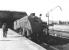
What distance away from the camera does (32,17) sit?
19.2 m

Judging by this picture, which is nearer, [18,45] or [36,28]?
[18,45]

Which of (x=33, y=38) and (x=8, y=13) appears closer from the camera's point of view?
(x=33, y=38)

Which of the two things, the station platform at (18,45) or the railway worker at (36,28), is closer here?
the station platform at (18,45)

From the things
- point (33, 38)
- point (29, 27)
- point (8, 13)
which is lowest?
point (33, 38)

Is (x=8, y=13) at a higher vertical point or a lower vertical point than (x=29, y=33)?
higher

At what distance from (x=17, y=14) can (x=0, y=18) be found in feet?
21.0

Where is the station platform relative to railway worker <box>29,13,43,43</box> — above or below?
below

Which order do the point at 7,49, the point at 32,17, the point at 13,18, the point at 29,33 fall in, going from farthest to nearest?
the point at 13,18, the point at 32,17, the point at 29,33, the point at 7,49

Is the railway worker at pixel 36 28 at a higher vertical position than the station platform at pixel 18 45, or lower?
higher

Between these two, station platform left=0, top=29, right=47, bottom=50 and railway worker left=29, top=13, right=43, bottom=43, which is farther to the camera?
railway worker left=29, top=13, right=43, bottom=43

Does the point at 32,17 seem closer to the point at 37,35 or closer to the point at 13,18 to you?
the point at 37,35

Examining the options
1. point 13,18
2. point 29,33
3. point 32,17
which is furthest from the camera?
point 13,18

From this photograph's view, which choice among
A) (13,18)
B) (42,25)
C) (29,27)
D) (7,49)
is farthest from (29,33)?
(13,18)

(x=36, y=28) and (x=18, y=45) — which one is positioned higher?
(x=36, y=28)
